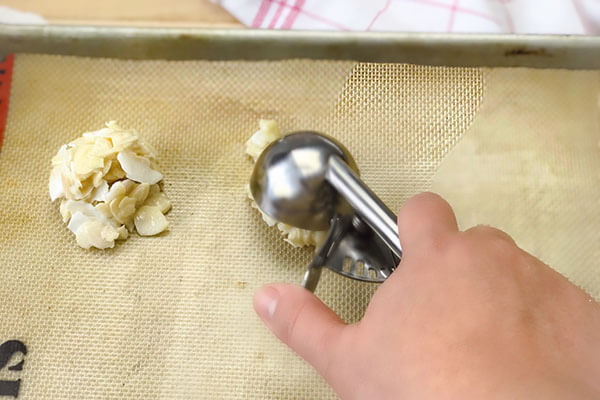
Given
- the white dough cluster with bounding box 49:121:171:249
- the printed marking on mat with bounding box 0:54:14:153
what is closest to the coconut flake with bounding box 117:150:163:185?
the white dough cluster with bounding box 49:121:171:249

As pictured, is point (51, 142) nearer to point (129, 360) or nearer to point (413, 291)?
point (129, 360)

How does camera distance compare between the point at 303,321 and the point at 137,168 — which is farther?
the point at 137,168

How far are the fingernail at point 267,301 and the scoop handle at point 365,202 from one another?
0.08 metres

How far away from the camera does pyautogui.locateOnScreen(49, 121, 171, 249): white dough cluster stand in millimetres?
427

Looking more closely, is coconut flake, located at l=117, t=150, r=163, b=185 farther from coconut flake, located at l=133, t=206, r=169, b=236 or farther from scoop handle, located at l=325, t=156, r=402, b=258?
scoop handle, located at l=325, t=156, r=402, b=258

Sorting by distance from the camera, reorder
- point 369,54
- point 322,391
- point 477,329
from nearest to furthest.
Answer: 1. point 477,329
2. point 322,391
3. point 369,54

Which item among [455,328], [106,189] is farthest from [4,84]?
[455,328]

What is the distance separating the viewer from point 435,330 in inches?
10.6

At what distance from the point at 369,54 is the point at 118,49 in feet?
0.76

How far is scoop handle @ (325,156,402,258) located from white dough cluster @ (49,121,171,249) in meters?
0.15

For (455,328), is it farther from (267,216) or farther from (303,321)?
(267,216)

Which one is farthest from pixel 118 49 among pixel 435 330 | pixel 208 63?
pixel 435 330

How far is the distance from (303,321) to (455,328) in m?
0.10

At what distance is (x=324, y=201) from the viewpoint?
0.40 metres
